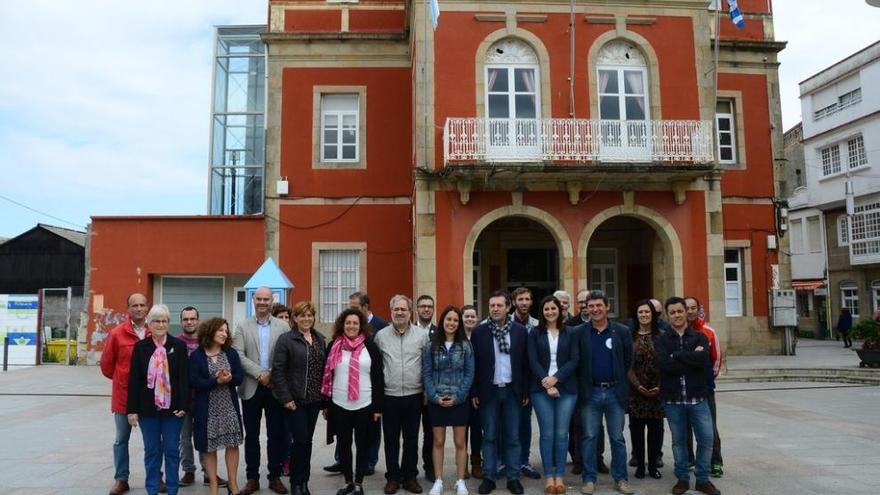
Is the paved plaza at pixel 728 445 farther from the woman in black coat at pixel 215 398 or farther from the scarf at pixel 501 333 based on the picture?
the scarf at pixel 501 333

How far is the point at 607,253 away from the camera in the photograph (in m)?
19.0

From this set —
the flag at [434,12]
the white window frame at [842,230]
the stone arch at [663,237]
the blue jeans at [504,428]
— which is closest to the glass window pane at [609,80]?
the stone arch at [663,237]

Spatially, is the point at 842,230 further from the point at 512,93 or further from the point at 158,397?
the point at 158,397

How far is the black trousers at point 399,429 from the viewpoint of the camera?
6.29 metres

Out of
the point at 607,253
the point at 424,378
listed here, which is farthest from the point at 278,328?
the point at 607,253

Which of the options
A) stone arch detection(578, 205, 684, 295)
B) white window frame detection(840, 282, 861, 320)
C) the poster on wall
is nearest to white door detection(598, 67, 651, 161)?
stone arch detection(578, 205, 684, 295)

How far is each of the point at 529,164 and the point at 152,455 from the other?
9.92 meters

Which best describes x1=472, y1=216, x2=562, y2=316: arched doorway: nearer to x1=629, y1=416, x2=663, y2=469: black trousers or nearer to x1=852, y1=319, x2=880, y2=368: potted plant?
x1=852, y1=319, x2=880, y2=368: potted plant

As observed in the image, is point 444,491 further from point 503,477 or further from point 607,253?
point 607,253

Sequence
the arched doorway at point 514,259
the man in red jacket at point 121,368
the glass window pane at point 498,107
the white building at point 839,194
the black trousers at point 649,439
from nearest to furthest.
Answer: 1. the man in red jacket at point 121,368
2. the black trousers at point 649,439
3. the glass window pane at point 498,107
4. the arched doorway at point 514,259
5. the white building at point 839,194

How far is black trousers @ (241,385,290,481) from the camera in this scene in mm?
6328

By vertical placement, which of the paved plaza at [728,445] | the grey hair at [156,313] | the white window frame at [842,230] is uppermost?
the white window frame at [842,230]

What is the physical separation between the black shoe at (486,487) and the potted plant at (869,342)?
12882 millimetres

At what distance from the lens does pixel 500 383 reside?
6316 millimetres
